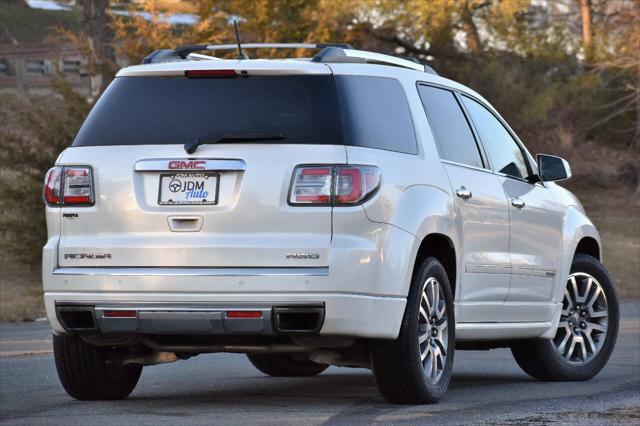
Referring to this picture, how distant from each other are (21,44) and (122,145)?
123 ft

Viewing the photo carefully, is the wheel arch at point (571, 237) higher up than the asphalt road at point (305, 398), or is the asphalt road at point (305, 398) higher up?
the wheel arch at point (571, 237)

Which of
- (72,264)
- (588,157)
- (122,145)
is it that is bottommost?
(588,157)

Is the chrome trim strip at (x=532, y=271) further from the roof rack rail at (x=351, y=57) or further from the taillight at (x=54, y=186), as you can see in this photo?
the taillight at (x=54, y=186)

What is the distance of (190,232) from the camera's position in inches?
292

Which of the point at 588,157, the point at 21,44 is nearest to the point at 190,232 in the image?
the point at 588,157

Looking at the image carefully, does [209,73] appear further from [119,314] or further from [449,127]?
[449,127]

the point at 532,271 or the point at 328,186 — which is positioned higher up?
the point at 328,186

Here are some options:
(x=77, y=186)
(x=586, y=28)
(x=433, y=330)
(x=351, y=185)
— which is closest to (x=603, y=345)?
(x=433, y=330)

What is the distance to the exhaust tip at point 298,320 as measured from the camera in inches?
285

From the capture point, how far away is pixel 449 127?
28.5 feet

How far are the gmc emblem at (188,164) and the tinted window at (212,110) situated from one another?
0.17 m

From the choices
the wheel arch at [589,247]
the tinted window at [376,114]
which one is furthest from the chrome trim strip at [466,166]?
the wheel arch at [589,247]

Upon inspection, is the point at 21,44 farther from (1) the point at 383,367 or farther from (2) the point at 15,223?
(1) the point at 383,367

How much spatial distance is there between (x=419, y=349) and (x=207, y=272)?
123 cm
